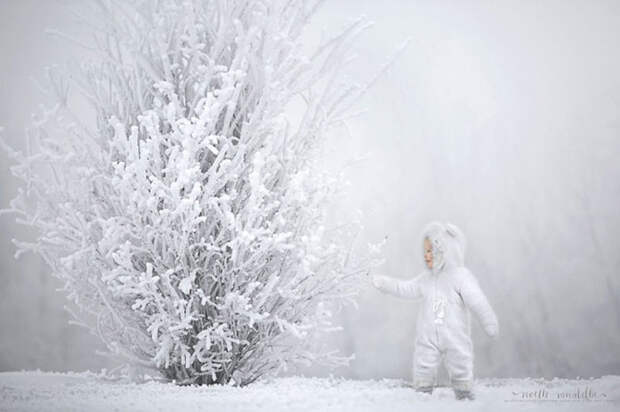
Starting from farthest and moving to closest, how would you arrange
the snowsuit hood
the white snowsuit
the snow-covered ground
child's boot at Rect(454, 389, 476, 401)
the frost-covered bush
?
the snowsuit hood
the white snowsuit
child's boot at Rect(454, 389, 476, 401)
the frost-covered bush
the snow-covered ground

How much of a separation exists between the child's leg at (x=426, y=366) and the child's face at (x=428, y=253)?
453mm

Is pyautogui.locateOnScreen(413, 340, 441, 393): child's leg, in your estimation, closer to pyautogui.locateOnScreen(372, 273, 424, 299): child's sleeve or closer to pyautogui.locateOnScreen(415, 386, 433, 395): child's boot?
pyautogui.locateOnScreen(415, 386, 433, 395): child's boot

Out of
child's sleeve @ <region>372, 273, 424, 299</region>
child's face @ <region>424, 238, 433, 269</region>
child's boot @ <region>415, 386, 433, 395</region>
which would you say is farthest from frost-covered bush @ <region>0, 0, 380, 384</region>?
child's boot @ <region>415, 386, 433, 395</region>

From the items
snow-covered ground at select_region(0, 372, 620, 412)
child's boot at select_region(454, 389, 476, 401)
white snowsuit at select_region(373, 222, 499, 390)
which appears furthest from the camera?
white snowsuit at select_region(373, 222, 499, 390)

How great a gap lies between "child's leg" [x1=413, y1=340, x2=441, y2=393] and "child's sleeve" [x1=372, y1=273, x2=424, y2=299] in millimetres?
315

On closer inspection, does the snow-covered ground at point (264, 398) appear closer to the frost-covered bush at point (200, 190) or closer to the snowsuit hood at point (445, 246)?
the frost-covered bush at point (200, 190)

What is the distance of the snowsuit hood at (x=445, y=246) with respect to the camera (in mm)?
3588

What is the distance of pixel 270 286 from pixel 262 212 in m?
0.35

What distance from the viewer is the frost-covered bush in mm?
2943

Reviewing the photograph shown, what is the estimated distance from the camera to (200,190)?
2.89 m

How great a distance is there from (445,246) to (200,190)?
150 cm

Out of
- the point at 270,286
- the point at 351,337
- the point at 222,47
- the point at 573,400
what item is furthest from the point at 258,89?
the point at 351,337

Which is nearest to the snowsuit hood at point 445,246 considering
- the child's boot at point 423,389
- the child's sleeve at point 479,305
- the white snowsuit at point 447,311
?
the white snowsuit at point 447,311

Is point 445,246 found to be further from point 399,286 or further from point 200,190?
point 200,190
